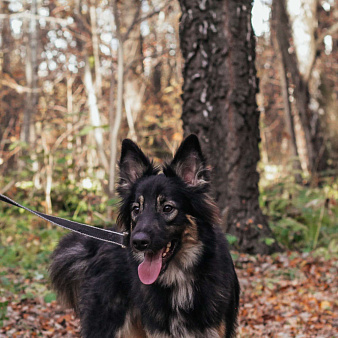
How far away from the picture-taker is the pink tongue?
3.62 meters

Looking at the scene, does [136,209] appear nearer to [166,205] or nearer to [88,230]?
[166,205]

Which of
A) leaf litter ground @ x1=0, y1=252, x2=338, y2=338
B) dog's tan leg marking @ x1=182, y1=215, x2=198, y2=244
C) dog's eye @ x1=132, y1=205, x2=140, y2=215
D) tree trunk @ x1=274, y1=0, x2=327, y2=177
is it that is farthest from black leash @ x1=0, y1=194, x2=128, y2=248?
tree trunk @ x1=274, y1=0, x2=327, y2=177

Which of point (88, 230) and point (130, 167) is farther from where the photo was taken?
point (88, 230)

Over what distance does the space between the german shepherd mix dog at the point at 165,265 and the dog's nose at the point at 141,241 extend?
0.04 ft

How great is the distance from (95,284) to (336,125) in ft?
39.1

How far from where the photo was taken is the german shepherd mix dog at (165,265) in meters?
3.72

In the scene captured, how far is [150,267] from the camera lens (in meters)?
3.67

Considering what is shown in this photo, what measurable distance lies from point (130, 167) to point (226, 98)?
3.70 m

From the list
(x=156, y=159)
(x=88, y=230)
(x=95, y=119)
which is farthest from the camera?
(x=156, y=159)

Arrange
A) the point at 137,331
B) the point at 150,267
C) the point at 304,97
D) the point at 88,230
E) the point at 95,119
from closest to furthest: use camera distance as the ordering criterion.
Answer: the point at 150,267 < the point at 137,331 < the point at 88,230 < the point at 95,119 < the point at 304,97

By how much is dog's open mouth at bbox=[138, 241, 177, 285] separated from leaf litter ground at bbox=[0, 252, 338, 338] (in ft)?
6.83

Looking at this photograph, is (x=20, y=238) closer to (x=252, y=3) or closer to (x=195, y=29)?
(x=195, y=29)

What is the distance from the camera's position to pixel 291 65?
46.7 ft

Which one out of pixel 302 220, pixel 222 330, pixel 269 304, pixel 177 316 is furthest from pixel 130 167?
pixel 302 220
